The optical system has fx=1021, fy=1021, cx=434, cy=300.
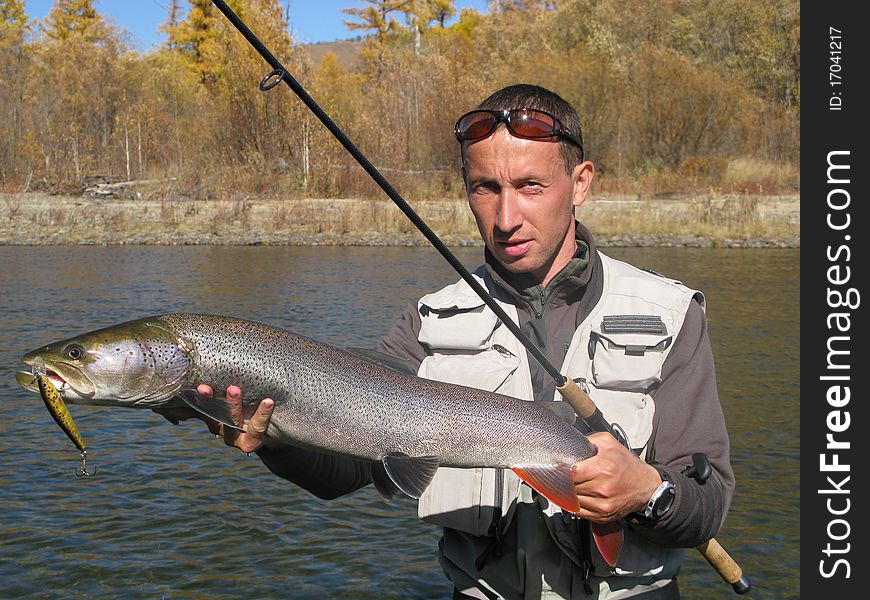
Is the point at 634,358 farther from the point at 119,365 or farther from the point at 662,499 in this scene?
the point at 119,365

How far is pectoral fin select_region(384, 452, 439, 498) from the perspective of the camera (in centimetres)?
286

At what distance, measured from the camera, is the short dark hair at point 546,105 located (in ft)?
10.3

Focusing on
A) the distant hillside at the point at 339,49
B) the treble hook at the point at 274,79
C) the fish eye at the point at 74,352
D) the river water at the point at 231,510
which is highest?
the distant hillside at the point at 339,49

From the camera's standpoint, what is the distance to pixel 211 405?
285 cm

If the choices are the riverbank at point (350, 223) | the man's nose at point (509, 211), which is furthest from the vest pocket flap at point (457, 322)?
the riverbank at point (350, 223)

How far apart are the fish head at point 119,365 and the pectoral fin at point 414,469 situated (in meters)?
0.63

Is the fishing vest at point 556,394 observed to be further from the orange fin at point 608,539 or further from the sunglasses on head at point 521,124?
the sunglasses on head at point 521,124

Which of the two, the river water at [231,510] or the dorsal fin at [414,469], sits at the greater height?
the dorsal fin at [414,469]

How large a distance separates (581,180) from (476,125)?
16.1 inches

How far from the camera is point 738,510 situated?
24.4 feet

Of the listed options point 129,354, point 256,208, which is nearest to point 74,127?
point 256,208

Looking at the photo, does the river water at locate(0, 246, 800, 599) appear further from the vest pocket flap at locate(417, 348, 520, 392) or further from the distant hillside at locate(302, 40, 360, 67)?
the distant hillside at locate(302, 40, 360, 67)

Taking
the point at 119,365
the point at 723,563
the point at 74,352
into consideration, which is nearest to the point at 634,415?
the point at 723,563

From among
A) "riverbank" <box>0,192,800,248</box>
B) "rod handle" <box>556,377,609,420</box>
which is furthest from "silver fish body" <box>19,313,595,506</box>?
"riverbank" <box>0,192,800,248</box>
